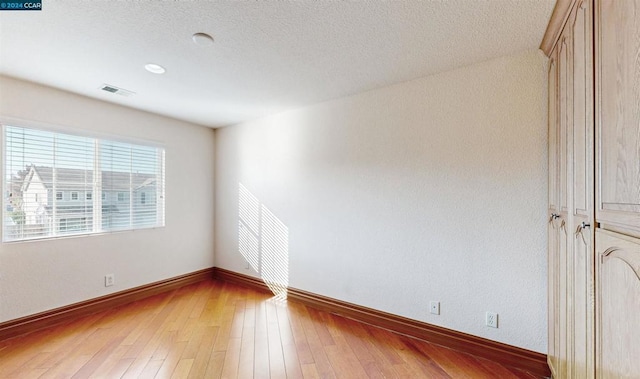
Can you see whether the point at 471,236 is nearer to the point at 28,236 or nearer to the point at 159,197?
the point at 159,197

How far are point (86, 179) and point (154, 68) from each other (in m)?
1.62

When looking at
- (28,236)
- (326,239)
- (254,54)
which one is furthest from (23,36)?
(326,239)

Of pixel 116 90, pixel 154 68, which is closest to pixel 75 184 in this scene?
pixel 116 90

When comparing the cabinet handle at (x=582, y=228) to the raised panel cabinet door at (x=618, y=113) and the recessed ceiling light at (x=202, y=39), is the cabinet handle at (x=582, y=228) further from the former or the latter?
the recessed ceiling light at (x=202, y=39)

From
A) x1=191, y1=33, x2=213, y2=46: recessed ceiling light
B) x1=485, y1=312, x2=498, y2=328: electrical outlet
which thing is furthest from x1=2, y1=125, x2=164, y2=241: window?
x1=485, y1=312, x2=498, y2=328: electrical outlet

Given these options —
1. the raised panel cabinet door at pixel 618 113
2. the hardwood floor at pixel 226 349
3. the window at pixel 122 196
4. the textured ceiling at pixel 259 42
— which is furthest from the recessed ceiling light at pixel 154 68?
the raised panel cabinet door at pixel 618 113

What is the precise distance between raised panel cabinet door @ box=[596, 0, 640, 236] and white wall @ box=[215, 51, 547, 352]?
0.97 metres

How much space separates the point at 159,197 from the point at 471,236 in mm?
3667

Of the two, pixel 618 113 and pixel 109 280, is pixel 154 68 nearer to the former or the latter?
pixel 109 280

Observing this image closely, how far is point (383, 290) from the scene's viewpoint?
257 cm

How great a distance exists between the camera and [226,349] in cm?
219

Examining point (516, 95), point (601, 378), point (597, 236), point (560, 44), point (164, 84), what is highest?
point (164, 84)

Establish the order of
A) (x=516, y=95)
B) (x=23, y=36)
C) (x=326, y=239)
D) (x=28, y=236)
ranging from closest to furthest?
(x=23, y=36), (x=516, y=95), (x=28, y=236), (x=326, y=239)

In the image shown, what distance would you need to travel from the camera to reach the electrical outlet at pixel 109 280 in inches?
117
